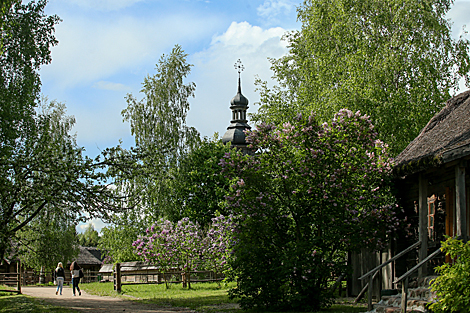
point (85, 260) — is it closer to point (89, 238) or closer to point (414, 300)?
point (89, 238)

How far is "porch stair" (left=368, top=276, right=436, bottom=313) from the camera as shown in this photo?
34.0 ft

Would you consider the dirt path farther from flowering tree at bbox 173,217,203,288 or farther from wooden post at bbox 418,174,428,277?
flowering tree at bbox 173,217,203,288

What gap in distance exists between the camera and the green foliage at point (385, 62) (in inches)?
845

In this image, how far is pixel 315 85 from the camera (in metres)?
25.6

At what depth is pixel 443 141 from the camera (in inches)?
477

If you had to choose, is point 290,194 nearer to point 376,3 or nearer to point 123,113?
point 376,3

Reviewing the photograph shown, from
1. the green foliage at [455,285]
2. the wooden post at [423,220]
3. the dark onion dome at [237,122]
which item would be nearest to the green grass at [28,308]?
the green foliage at [455,285]

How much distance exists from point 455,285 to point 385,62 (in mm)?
14194

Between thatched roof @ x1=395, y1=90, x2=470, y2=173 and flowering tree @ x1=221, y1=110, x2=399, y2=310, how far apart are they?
3.91 ft

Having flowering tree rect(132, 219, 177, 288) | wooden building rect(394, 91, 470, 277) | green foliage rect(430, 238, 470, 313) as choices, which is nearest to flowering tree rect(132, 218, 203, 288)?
flowering tree rect(132, 219, 177, 288)

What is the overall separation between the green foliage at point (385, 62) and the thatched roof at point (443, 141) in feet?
20.0

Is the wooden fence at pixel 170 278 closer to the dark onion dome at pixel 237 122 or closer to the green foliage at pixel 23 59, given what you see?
the green foliage at pixel 23 59

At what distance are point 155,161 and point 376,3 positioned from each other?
51.3 feet

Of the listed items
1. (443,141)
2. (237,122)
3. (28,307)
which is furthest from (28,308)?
(237,122)
